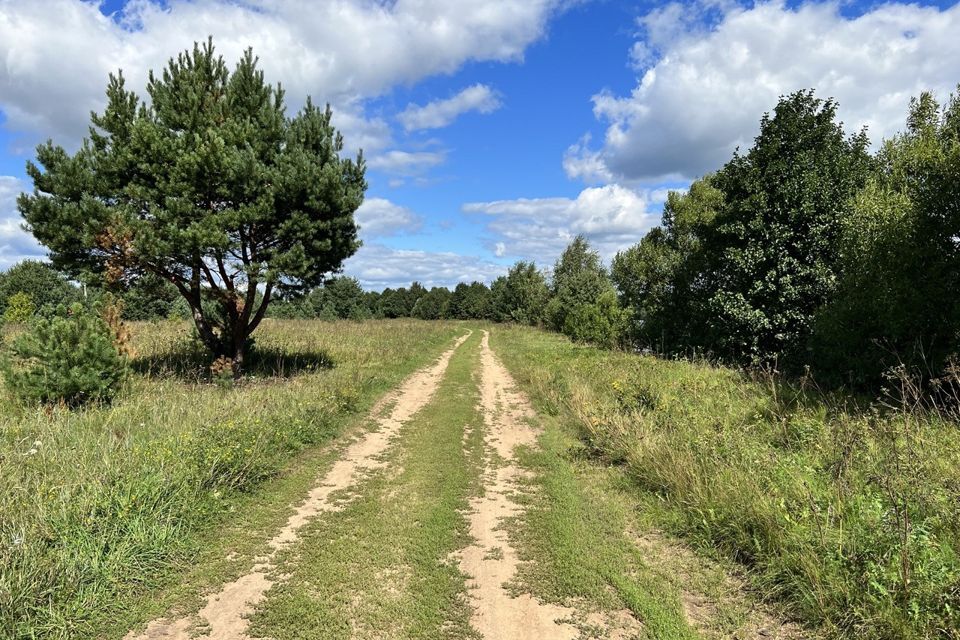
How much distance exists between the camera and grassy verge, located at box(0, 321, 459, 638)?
354 centimetres

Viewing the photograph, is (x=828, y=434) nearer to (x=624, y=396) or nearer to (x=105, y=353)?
(x=624, y=396)

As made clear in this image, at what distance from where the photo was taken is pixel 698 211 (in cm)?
2577

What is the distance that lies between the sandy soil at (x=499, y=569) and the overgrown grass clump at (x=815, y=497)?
5.72 feet

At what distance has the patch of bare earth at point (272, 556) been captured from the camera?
346 centimetres

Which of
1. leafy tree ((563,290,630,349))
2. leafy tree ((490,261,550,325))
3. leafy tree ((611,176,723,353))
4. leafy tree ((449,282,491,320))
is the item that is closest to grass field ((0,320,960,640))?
leafy tree ((611,176,723,353))

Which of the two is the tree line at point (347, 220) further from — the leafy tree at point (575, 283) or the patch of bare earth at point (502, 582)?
the leafy tree at point (575, 283)

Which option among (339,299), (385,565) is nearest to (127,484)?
(385,565)

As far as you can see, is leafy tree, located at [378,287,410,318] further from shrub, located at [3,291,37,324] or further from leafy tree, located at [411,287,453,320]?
shrub, located at [3,291,37,324]

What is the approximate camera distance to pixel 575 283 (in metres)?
39.0

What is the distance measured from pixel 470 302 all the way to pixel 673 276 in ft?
242

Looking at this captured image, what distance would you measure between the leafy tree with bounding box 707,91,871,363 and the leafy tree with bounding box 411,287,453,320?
82.4m

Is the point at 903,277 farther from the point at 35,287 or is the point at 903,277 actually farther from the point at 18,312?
the point at 35,287

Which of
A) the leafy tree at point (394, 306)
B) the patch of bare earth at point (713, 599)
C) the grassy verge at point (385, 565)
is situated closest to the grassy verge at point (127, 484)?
the grassy verge at point (385, 565)

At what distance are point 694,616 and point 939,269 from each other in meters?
8.79
